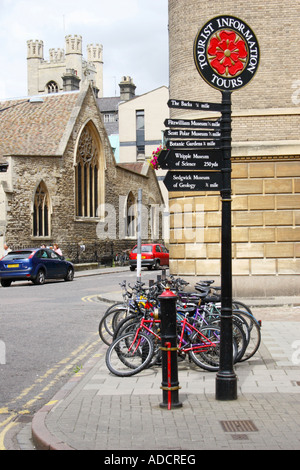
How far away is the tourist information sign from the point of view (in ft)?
22.9

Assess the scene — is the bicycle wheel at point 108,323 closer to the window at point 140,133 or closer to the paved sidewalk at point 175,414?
the paved sidewalk at point 175,414

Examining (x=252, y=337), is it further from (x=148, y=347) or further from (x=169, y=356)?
(x=169, y=356)

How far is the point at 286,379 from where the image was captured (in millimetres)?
7578

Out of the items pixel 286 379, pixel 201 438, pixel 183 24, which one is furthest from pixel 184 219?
pixel 201 438

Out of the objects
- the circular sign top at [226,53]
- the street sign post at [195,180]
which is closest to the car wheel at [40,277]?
the street sign post at [195,180]

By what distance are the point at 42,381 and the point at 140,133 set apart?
64.4 m

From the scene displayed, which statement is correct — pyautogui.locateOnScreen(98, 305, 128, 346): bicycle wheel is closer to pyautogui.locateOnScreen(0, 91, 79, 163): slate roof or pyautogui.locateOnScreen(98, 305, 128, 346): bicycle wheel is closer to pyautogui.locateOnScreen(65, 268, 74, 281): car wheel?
pyautogui.locateOnScreen(65, 268, 74, 281): car wheel

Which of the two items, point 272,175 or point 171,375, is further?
point 272,175

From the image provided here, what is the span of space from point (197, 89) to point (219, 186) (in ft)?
39.2

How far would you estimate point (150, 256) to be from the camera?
1454 inches

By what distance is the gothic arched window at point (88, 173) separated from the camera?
42.5 metres

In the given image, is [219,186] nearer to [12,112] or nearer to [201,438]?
[201,438]

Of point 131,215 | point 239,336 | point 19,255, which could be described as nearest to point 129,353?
point 239,336

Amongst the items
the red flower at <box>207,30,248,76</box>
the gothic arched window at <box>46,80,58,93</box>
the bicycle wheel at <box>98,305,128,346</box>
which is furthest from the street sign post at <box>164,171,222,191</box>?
the gothic arched window at <box>46,80,58,93</box>
